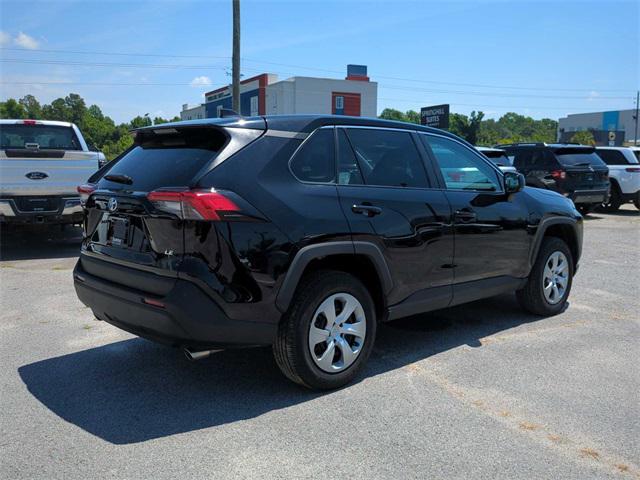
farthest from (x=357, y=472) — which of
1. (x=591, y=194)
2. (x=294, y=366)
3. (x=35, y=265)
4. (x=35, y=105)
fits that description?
(x=35, y=105)

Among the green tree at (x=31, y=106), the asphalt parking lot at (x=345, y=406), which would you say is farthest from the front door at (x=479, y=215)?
the green tree at (x=31, y=106)

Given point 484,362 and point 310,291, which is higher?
point 310,291

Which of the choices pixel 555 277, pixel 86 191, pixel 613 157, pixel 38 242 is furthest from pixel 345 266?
pixel 613 157

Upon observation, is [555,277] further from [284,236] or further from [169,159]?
[169,159]

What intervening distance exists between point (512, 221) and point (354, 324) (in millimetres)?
2091

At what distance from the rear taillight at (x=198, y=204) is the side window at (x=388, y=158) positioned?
1213 mm

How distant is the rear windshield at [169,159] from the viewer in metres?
3.51

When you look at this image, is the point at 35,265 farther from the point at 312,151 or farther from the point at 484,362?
the point at 484,362

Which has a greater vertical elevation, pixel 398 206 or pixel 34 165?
pixel 34 165

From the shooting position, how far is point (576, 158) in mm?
14406

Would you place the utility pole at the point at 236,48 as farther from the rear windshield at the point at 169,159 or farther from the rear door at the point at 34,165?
the rear windshield at the point at 169,159

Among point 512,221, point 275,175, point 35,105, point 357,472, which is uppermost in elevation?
point 35,105

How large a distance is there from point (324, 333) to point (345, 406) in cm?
48

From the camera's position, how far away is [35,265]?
27.8ft
